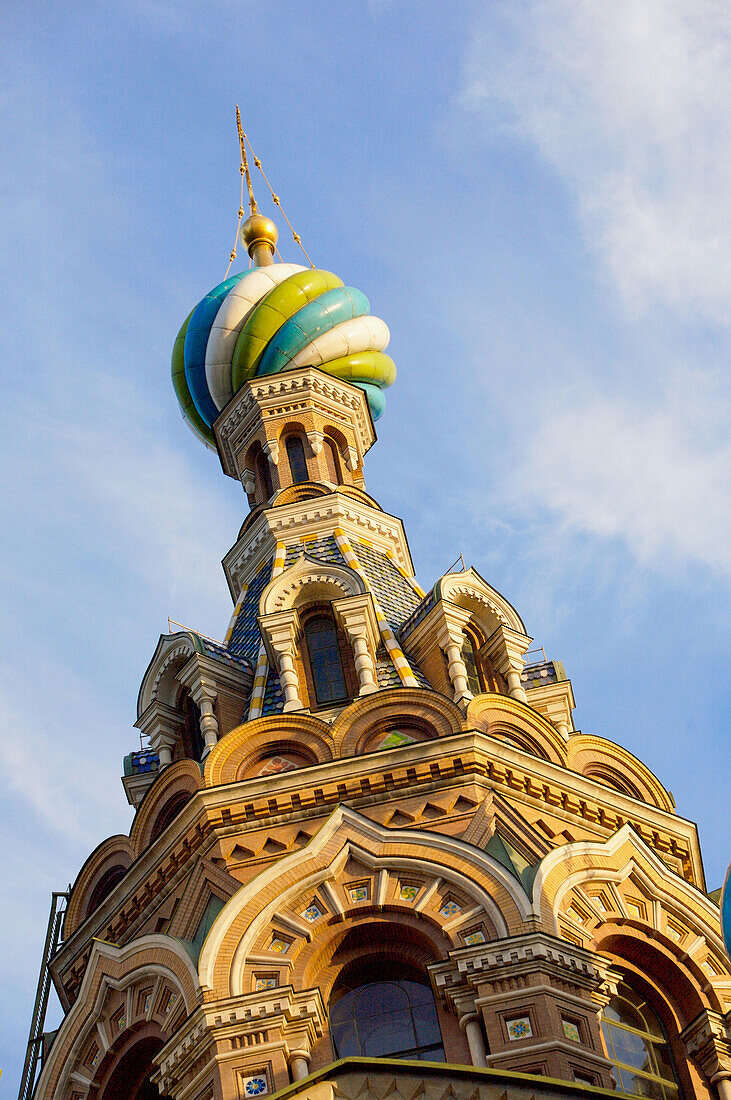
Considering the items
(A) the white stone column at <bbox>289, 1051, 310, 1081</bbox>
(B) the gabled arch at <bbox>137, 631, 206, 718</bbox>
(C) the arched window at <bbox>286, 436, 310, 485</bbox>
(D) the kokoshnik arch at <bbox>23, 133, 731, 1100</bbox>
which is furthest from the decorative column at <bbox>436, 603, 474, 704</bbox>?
(A) the white stone column at <bbox>289, 1051, 310, 1081</bbox>

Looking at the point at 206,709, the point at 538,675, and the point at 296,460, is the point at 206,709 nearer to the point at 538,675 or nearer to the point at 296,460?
the point at 538,675

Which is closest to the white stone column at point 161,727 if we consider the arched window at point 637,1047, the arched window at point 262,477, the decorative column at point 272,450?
the arched window at point 262,477

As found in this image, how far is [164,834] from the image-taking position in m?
19.3

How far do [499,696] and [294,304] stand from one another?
440 inches

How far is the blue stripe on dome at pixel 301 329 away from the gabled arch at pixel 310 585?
22.3 feet

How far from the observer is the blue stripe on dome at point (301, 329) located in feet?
95.2

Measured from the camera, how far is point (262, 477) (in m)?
28.2

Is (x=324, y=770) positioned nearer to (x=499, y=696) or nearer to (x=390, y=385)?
(x=499, y=696)

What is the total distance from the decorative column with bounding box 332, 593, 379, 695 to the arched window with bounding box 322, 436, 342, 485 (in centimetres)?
534

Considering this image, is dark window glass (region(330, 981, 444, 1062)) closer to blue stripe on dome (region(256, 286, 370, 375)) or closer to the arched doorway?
the arched doorway

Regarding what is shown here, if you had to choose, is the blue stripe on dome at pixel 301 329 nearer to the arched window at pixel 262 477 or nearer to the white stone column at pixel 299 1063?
the arched window at pixel 262 477

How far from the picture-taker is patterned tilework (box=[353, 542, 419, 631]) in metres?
23.2

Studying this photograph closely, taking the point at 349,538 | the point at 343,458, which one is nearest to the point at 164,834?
the point at 349,538

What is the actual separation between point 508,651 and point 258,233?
1350cm
